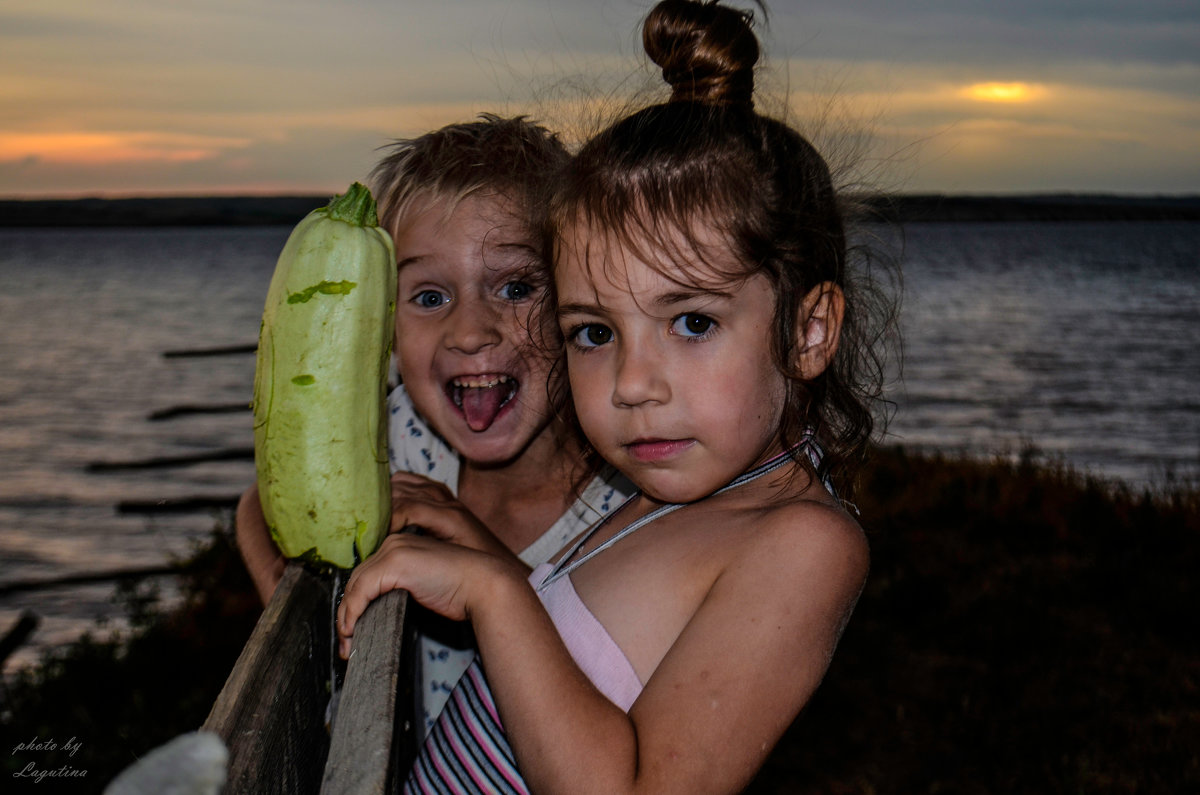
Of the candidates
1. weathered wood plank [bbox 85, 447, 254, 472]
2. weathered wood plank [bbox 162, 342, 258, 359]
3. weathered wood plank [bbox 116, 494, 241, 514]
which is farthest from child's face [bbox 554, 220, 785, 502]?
weathered wood plank [bbox 85, 447, 254, 472]

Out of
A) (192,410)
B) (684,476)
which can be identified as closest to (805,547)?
(684,476)

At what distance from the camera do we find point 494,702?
6.47ft

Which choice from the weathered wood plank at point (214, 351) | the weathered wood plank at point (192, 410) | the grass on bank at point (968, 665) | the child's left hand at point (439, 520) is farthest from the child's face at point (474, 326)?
the weathered wood plank at point (192, 410)

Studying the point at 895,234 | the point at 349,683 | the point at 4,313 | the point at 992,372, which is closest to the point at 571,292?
the point at 895,234

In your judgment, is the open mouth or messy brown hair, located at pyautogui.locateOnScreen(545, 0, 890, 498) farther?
the open mouth

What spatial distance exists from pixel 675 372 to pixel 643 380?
7cm

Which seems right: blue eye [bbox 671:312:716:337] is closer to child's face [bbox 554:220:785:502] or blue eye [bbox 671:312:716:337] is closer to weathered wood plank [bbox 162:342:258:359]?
child's face [bbox 554:220:785:502]

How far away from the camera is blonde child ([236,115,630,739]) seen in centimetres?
280

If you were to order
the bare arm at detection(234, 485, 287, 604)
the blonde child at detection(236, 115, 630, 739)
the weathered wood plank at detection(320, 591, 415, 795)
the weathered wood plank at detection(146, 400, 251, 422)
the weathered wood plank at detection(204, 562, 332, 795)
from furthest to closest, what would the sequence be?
the weathered wood plank at detection(146, 400, 251, 422) < the blonde child at detection(236, 115, 630, 739) < the bare arm at detection(234, 485, 287, 604) < the weathered wood plank at detection(204, 562, 332, 795) < the weathered wood plank at detection(320, 591, 415, 795)

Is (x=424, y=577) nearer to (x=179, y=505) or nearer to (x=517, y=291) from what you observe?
(x=517, y=291)

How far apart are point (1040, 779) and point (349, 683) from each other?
4817 mm

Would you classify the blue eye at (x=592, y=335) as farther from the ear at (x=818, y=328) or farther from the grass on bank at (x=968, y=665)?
the grass on bank at (x=968, y=665)

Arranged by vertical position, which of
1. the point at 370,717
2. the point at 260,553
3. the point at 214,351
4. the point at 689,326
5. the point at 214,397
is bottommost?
the point at 214,397

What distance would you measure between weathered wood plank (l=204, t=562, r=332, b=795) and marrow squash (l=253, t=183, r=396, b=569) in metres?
0.12
